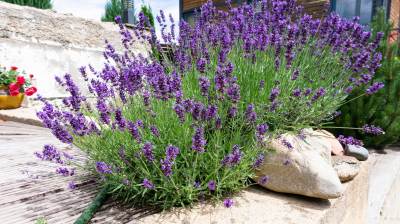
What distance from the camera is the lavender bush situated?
1.65 meters

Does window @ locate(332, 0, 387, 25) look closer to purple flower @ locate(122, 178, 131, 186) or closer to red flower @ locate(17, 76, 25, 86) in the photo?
red flower @ locate(17, 76, 25, 86)

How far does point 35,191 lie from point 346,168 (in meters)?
2.19

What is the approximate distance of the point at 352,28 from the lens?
2721 millimetres

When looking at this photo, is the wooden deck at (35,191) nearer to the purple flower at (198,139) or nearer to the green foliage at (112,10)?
the purple flower at (198,139)

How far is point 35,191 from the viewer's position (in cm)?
193

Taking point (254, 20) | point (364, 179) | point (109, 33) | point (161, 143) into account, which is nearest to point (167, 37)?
point (254, 20)

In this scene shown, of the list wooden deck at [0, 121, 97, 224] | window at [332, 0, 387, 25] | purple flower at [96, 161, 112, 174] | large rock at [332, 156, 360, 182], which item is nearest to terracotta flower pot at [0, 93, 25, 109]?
wooden deck at [0, 121, 97, 224]

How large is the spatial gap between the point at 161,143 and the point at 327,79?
1.70 meters

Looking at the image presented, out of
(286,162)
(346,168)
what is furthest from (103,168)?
(346,168)

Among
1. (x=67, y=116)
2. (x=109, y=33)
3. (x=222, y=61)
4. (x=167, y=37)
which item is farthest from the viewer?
(x=109, y=33)

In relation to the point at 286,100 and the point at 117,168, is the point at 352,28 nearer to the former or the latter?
the point at 286,100

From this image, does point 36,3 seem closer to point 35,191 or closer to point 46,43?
point 46,43

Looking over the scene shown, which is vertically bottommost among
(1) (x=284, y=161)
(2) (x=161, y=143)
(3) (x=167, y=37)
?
(1) (x=284, y=161)

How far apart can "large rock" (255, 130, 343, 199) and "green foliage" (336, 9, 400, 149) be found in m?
2.40
